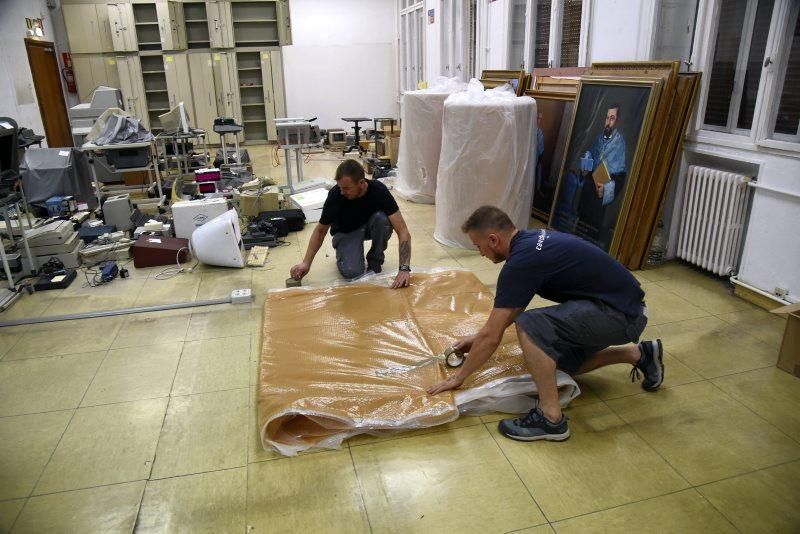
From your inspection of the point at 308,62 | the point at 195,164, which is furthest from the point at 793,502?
the point at 308,62

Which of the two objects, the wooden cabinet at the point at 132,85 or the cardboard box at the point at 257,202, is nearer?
the cardboard box at the point at 257,202

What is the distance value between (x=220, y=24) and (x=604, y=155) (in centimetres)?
848

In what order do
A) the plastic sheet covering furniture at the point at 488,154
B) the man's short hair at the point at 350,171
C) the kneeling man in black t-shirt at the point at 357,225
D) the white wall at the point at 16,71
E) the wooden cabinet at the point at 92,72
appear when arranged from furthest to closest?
the wooden cabinet at the point at 92,72 → the white wall at the point at 16,71 → the plastic sheet covering furniture at the point at 488,154 → the kneeling man in black t-shirt at the point at 357,225 → the man's short hair at the point at 350,171

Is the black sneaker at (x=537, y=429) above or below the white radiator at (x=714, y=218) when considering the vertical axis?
below

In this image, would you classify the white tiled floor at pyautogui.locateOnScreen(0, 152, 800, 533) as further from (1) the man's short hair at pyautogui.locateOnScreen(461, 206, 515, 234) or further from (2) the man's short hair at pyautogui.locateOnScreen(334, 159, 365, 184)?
(2) the man's short hair at pyautogui.locateOnScreen(334, 159, 365, 184)

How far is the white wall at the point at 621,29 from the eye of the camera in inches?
148

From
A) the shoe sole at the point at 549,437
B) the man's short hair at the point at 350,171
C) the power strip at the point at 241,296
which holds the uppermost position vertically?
the man's short hair at the point at 350,171

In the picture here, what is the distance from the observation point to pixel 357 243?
12.1 feet

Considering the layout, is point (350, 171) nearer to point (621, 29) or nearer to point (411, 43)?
point (621, 29)

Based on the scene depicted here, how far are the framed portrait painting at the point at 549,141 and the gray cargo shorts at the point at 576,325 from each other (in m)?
2.88

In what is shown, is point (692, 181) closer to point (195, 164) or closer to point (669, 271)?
point (669, 271)

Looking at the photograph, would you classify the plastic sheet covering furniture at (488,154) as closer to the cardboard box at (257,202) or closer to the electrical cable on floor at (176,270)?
the cardboard box at (257,202)

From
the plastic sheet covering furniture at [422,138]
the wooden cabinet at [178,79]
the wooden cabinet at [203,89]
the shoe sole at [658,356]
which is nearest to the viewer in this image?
the shoe sole at [658,356]

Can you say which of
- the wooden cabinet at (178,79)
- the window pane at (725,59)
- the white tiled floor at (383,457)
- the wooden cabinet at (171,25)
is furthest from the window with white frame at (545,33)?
the wooden cabinet at (171,25)
